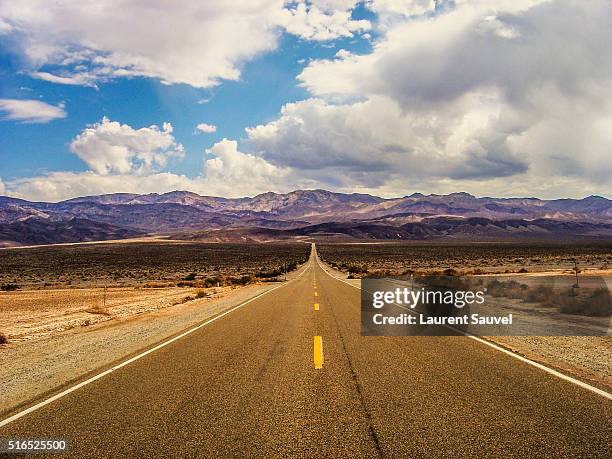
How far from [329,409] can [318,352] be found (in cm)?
355

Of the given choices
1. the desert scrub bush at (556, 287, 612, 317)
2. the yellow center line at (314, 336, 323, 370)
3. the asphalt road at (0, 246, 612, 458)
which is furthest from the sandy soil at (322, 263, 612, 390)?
the desert scrub bush at (556, 287, 612, 317)

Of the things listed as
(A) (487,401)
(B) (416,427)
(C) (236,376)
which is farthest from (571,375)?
(C) (236,376)

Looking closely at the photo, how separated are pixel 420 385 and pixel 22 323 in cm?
1723

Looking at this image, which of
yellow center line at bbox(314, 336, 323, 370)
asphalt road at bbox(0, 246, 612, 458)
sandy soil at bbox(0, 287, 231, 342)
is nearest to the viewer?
asphalt road at bbox(0, 246, 612, 458)

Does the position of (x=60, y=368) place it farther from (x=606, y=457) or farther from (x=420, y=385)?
(x=606, y=457)

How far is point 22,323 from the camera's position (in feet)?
59.1

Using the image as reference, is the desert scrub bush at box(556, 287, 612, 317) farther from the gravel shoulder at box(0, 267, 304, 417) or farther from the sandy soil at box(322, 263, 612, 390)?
the gravel shoulder at box(0, 267, 304, 417)

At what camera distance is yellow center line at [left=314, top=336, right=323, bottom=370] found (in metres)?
8.22

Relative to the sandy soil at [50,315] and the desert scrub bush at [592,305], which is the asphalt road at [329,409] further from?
the desert scrub bush at [592,305]

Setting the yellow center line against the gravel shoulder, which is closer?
the gravel shoulder

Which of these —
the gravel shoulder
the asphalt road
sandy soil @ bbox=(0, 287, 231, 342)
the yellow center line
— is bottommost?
sandy soil @ bbox=(0, 287, 231, 342)

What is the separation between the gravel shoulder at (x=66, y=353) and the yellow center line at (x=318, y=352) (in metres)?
3.98

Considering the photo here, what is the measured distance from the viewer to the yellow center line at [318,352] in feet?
27.0

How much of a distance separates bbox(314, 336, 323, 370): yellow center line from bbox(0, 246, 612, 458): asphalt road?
8 cm
